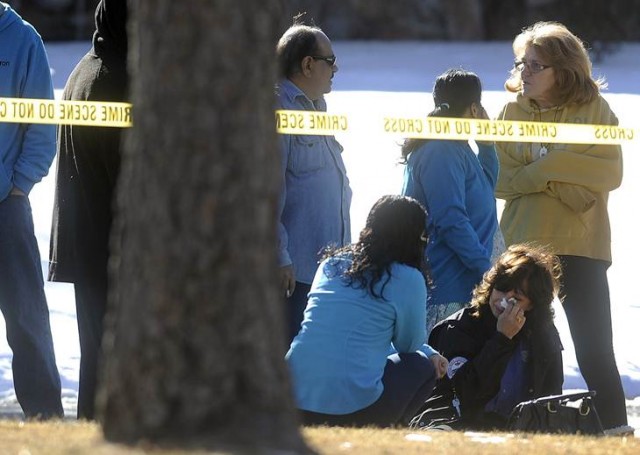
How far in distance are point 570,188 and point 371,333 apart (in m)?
1.35

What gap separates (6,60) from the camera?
5664 millimetres

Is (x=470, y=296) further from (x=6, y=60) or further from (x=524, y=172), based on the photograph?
(x=6, y=60)

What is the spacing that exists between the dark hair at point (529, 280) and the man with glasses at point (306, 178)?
1.95 ft

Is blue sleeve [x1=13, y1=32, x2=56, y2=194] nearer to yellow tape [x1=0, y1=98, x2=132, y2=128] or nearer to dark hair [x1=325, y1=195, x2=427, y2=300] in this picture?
yellow tape [x1=0, y1=98, x2=132, y2=128]

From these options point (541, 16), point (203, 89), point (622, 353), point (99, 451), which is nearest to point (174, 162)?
point (203, 89)

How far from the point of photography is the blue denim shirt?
592 centimetres

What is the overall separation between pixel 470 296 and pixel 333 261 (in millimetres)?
1074

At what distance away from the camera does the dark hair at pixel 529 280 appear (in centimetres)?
581

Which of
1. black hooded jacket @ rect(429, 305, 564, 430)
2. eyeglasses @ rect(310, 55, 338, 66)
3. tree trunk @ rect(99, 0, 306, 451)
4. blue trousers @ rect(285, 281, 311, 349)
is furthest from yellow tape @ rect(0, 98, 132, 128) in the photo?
tree trunk @ rect(99, 0, 306, 451)

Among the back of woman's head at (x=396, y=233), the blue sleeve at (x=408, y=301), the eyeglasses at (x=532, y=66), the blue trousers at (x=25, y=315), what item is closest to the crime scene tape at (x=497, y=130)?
the eyeglasses at (x=532, y=66)

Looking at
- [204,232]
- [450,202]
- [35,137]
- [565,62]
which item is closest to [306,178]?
[450,202]

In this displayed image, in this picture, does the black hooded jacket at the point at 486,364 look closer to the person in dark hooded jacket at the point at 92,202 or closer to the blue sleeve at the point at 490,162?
the blue sleeve at the point at 490,162

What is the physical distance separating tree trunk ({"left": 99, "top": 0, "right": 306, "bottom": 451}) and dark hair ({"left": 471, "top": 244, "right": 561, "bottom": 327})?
2.34 metres

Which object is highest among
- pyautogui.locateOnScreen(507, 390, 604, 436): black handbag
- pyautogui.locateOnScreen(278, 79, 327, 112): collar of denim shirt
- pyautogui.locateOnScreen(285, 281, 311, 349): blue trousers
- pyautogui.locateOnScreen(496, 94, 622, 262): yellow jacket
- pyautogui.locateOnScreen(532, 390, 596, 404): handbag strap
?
pyautogui.locateOnScreen(278, 79, 327, 112): collar of denim shirt
